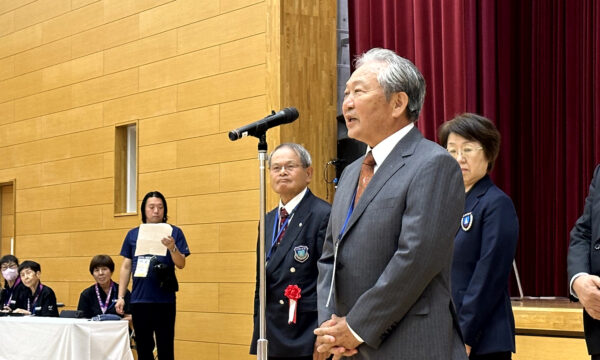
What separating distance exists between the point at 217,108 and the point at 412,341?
516 cm

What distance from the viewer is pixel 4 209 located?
9.84 metres

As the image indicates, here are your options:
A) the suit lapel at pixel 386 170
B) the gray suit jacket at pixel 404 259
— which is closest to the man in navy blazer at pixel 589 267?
the gray suit jacket at pixel 404 259

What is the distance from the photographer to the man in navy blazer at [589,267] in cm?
260

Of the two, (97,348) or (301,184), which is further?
(97,348)

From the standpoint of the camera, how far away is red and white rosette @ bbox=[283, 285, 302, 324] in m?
3.64

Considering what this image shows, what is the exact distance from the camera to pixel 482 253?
2.88 metres

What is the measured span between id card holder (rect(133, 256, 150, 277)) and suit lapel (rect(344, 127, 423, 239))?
3.77 meters

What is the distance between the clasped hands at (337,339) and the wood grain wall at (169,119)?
4090mm

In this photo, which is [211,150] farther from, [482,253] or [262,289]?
[482,253]

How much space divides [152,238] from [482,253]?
3.41 m

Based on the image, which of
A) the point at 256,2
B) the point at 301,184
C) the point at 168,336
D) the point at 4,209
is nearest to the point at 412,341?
the point at 301,184

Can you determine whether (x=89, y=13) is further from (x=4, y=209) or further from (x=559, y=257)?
(x=559, y=257)

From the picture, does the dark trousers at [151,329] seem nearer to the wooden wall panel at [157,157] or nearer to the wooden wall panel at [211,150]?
the wooden wall panel at [211,150]

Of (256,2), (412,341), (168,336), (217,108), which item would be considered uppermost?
(256,2)
